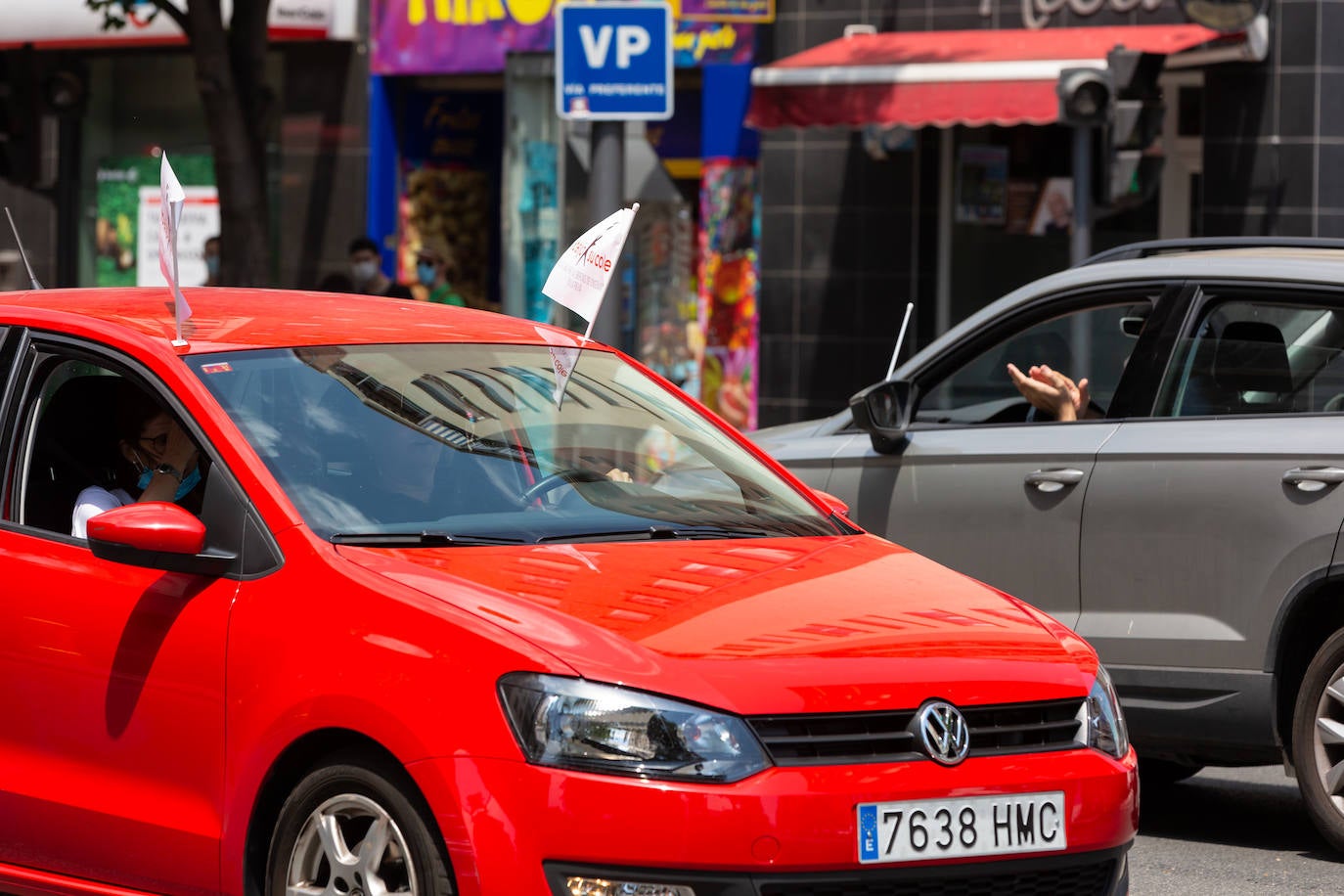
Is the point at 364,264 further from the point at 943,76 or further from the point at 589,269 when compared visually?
Result: the point at 589,269

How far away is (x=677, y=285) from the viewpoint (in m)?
18.8

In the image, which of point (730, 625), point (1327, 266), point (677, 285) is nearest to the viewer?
point (730, 625)

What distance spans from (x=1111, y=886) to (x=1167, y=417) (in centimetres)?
279

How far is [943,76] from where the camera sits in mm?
15469

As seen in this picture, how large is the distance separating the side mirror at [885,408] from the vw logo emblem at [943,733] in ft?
10.8

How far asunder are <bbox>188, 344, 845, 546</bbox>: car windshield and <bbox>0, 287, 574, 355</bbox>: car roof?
0.06m

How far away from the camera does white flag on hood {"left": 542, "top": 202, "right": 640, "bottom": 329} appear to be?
632 centimetres

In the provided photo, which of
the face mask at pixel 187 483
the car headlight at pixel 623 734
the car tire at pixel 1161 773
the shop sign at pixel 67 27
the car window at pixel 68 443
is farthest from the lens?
Answer: the shop sign at pixel 67 27

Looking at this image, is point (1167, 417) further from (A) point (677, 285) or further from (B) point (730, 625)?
(A) point (677, 285)

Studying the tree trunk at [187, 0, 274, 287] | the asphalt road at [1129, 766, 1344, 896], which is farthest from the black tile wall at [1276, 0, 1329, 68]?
the asphalt road at [1129, 766, 1344, 896]

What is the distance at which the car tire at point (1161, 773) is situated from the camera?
8.02 meters

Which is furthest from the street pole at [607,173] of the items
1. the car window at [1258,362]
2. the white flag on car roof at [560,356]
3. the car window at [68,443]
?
the car window at [68,443]

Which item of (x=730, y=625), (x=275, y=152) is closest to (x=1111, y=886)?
(x=730, y=625)

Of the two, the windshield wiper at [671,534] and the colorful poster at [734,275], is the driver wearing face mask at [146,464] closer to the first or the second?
the windshield wiper at [671,534]
